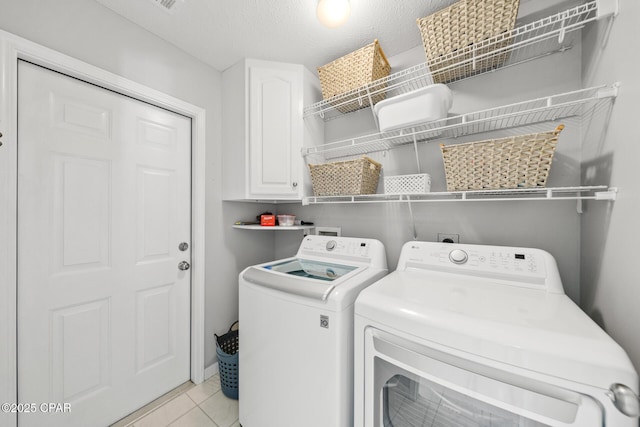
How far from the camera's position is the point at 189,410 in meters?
1.58

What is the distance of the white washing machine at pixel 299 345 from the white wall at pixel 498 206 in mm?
400

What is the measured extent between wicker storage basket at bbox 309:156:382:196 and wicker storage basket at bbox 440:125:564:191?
0.49 m

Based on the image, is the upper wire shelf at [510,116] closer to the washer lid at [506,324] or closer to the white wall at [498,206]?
the white wall at [498,206]

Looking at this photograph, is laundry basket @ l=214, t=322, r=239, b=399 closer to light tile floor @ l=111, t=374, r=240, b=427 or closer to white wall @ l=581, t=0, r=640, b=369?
light tile floor @ l=111, t=374, r=240, b=427

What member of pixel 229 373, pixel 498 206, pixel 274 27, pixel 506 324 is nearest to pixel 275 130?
pixel 274 27

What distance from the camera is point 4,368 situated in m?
1.09

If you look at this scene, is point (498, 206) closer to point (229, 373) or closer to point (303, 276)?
point (303, 276)

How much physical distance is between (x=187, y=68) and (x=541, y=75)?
229 centimetres

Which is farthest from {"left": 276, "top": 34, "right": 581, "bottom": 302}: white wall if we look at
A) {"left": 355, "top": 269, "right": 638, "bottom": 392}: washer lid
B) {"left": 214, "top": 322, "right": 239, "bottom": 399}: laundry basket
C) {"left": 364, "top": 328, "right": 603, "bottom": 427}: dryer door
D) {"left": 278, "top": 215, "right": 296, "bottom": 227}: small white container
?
{"left": 214, "top": 322, "right": 239, "bottom": 399}: laundry basket

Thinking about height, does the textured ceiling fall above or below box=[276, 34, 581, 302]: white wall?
above

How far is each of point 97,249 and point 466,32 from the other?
7.87 feet

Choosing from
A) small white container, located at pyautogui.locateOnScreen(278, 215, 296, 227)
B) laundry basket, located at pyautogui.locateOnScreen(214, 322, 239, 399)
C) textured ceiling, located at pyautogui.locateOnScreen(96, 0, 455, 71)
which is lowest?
laundry basket, located at pyautogui.locateOnScreen(214, 322, 239, 399)

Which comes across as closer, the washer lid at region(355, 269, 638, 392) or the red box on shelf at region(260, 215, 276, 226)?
the washer lid at region(355, 269, 638, 392)

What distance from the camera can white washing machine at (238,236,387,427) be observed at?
1025mm
